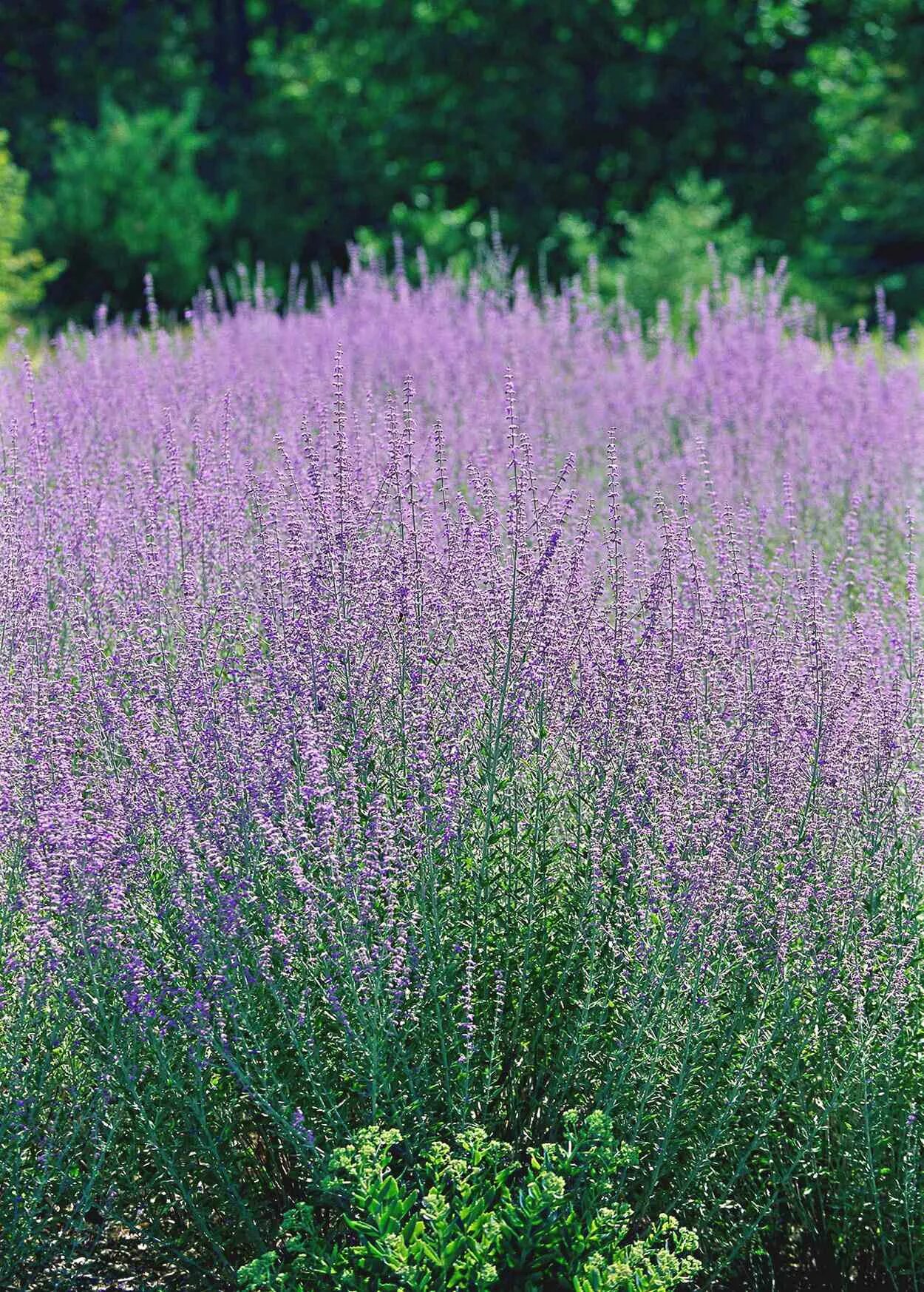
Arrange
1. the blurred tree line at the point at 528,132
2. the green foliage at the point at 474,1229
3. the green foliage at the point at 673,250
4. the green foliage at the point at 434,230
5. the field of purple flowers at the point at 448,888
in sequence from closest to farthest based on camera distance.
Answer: the green foliage at the point at 474,1229
the field of purple flowers at the point at 448,888
the green foliage at the point at 673,250
the green foliage at the point at 434,230
the blurred tree line at the point at 528,132

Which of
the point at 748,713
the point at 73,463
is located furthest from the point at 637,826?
the point at 73,463

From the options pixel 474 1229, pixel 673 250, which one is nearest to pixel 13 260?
pixel 673 250

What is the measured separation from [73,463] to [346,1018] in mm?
2053

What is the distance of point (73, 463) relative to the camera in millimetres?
4152

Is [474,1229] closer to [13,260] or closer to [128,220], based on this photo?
[13,260]

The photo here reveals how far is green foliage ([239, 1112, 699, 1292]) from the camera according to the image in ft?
8.13

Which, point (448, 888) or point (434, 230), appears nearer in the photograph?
point (448, 888)

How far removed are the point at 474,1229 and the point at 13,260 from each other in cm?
1105

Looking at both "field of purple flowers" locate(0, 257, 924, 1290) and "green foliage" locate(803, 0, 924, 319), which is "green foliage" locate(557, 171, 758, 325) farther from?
"field of purple flowers" locate(0, 257, 924, 1290)

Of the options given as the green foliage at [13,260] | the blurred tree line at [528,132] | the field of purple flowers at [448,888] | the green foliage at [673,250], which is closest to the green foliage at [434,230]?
the blurred tree line at [528,132]

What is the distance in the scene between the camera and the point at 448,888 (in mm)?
3051

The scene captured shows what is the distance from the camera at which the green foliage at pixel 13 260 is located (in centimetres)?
1170

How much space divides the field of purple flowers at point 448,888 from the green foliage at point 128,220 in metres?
10.5

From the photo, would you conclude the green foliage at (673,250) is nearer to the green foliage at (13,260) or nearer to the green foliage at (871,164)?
the green foliage at (871,164)
